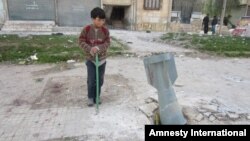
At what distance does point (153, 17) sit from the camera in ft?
58.7

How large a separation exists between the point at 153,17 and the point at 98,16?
49.4 feet

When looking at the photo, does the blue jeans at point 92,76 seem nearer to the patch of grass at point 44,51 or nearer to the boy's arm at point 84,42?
the boy's arm at point 84,42

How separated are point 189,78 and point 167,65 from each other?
2730 mm

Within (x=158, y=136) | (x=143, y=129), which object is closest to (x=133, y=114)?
(x=143, y=129)

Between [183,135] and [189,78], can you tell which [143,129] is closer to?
[183,135]

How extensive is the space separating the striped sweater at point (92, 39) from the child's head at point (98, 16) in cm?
8

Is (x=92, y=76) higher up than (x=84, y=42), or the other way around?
(x=84, y=42)

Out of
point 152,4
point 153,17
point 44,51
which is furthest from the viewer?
point 153,17

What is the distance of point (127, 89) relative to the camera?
15.3 ft

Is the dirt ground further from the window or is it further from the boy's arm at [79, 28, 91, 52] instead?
the window

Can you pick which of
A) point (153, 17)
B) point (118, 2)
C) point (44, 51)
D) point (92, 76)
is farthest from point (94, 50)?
point (153, 17)

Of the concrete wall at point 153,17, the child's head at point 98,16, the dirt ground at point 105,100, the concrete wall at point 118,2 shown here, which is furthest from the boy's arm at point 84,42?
the concrete wall at point 153,17

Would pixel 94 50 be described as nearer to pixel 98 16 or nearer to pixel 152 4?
pixel 98 16

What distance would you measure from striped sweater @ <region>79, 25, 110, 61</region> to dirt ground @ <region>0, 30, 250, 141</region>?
897 millimetres
